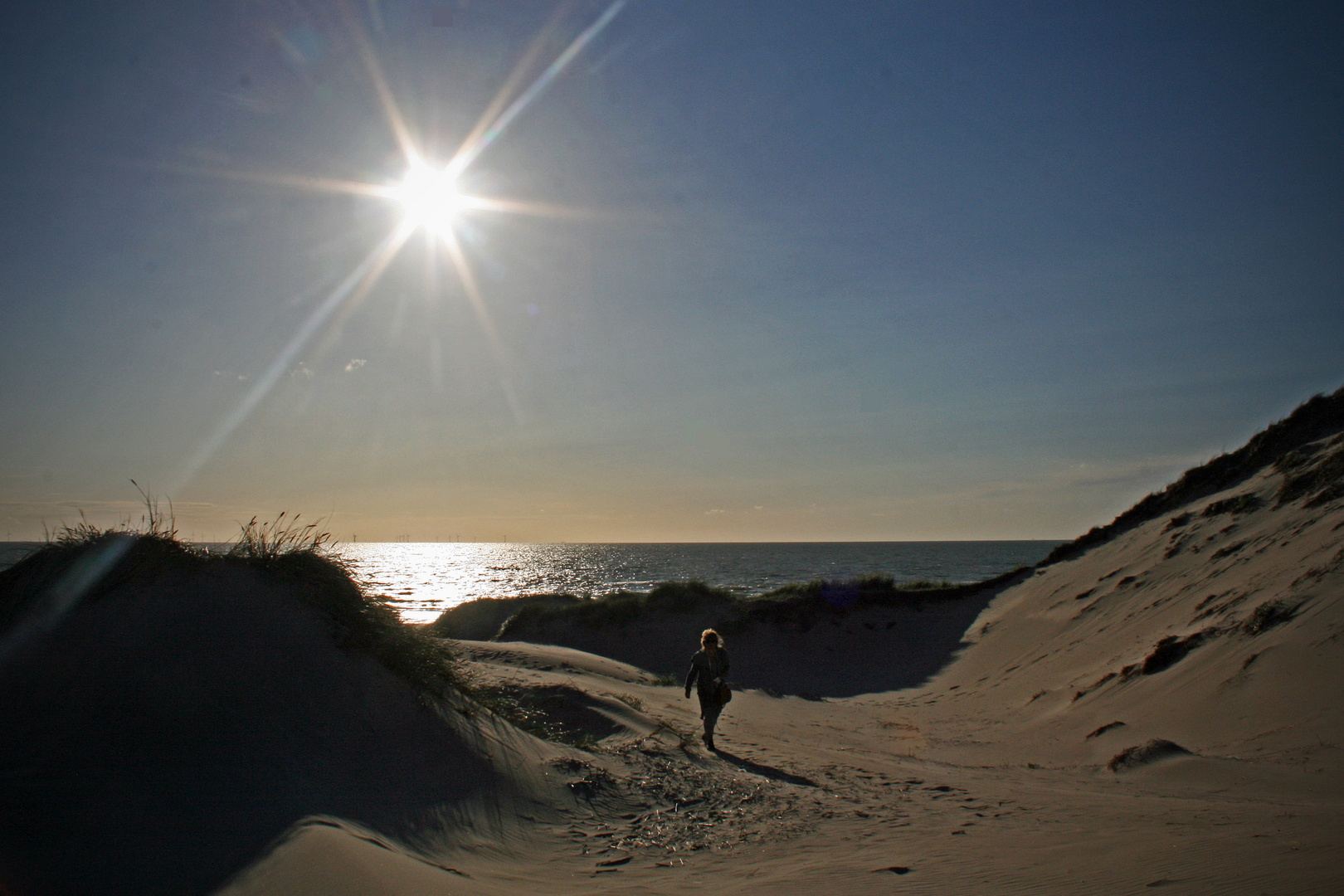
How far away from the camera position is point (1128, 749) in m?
8.40

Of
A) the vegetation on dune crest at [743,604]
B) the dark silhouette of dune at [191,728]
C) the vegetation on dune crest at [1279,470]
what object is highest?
the vegetation on dune crest at [1279,470]

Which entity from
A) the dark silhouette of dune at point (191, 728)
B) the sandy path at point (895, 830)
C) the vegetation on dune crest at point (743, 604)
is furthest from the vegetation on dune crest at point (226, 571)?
the vegetation on dune crest at point (743, 604)

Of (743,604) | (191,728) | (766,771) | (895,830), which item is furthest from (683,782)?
(743,604)

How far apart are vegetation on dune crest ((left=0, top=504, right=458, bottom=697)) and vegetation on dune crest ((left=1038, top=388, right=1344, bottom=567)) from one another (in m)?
16.3

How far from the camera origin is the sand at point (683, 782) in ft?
13.9

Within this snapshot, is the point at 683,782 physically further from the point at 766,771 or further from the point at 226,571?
the point at 226,571

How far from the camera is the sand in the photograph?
424cm

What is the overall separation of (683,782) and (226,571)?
5.19 m

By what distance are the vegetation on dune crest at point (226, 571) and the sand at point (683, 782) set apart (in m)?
0.34

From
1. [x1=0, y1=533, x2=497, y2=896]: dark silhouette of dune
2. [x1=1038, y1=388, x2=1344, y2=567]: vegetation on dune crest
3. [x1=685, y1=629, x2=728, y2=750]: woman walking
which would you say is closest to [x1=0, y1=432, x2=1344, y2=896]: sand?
[x1=0, y1=533, x2=497, y2=896]: dark silhouette of dune

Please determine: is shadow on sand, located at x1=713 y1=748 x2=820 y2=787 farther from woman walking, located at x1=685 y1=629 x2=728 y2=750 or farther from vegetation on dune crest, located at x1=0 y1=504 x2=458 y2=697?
vegetation on dune crest, located at x1=0 y1=504 x2=458 y2=697

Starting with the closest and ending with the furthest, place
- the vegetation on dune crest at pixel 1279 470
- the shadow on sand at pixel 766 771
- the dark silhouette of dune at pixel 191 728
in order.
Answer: the dark silhouette of dune at pixel 191 728
the shadow on sand at pixel 766 771
the vegetation on dune crest at pixel 1279 470

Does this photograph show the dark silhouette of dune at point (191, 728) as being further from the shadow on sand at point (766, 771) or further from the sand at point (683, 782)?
the shadow on sand at point (766, 771)

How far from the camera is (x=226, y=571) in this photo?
6996mm
